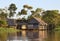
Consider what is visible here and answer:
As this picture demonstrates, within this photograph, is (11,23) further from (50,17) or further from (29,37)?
(29,37)

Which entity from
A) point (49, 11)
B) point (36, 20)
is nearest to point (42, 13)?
point (49, 11)

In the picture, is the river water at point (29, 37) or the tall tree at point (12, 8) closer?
the river water at point (29, 37)

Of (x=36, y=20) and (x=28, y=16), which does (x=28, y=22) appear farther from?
(x=28, y=16)

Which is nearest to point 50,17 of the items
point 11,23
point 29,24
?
point 29,24

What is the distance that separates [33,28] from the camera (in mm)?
79750

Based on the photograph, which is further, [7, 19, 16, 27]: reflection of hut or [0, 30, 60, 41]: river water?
[7, 19, 16, 27]: reflection of hut

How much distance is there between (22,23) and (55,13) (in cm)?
1373

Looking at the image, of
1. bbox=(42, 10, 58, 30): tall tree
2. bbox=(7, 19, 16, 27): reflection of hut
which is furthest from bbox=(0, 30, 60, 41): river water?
bbox=(42, 10, 58, 30): tall tree

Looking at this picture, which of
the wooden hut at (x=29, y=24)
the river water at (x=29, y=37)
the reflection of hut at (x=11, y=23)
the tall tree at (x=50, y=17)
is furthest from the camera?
the tall tree at (x=50, y=17)

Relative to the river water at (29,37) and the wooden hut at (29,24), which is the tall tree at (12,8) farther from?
the river water at (29,37)

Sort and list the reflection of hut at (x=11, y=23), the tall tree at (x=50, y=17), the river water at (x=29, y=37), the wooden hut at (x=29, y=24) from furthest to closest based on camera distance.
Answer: the tall tree at (x=50, y=17) → the wooden hut at (x=29, y=24) → the reflection of hut at (x=11, y=23) → the river water at (x=29, y=37)

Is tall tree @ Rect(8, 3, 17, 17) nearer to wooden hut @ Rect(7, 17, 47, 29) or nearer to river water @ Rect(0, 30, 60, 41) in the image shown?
wooden hut @ Rect(7, 17, 47, 29)

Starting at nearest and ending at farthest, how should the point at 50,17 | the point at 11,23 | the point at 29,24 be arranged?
1. the point at 11,23
2. the point at 29,24
3. the point at 50,17

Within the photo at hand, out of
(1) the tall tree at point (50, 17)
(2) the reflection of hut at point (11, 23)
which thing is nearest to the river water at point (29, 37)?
(2) the reflection of hut at point (11, 23)
